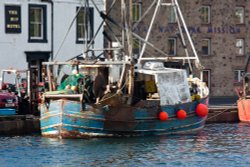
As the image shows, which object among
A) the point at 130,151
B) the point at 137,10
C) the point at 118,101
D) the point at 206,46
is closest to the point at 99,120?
the point at 118,101

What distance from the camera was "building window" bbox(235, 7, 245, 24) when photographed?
68438mm

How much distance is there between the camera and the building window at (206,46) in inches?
2635

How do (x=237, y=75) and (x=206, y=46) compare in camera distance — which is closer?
(x=206, y=46)

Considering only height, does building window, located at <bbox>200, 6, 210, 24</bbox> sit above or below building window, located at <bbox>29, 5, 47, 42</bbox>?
above

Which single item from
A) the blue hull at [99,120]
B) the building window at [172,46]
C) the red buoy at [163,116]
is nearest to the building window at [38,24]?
the building window at [172,46]

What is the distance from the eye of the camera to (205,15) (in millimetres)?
66875

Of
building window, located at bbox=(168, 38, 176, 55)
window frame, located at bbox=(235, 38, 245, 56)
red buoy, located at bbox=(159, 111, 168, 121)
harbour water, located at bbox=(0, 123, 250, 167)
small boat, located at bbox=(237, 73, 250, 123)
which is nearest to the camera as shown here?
harbour water, located at bbox=(0, 123, 250, 167)

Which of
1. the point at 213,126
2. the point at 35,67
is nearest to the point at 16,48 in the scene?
the point at 35,67

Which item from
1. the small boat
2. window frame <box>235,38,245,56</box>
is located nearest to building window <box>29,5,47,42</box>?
the small boat

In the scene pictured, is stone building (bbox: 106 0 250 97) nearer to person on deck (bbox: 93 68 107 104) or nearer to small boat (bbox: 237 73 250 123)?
small boat (bbox: 237 73 250 123)

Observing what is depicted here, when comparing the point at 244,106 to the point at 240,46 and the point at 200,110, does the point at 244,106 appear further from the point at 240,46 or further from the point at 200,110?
the point at 240,46

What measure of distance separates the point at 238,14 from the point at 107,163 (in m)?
40.8

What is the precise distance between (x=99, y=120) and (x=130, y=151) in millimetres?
2868

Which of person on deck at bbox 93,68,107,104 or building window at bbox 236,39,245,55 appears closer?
person on deck at bbox 93,68,107,104
